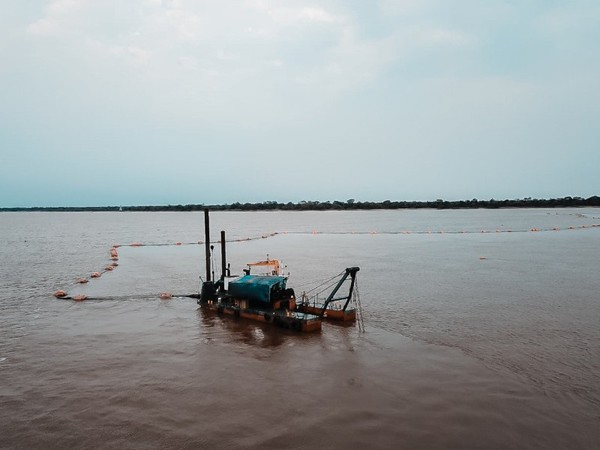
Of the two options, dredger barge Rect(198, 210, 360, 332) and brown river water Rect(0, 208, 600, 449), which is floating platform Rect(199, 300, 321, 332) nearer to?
dredger barge Rect(198, 210, 360, 332)

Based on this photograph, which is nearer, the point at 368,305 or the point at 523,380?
the point at 523,380

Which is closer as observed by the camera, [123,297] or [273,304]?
[273,304]

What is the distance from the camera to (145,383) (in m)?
17.1

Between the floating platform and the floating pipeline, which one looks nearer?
the floating platform

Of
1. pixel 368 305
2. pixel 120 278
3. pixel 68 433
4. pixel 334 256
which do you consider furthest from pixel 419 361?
pixel 334 256

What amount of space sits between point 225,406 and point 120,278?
34.7 m

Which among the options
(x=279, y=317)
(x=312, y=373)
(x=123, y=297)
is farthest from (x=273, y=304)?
(x=123, y=297)

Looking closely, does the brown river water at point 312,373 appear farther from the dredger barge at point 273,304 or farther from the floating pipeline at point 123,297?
the dredger barge at point 273,304

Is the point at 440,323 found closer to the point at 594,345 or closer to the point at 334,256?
the point at 594,345

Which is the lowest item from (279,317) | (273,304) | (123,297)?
(123,297)

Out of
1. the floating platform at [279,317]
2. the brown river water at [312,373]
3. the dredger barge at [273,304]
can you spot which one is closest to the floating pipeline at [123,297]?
the brown river water at [312,373]

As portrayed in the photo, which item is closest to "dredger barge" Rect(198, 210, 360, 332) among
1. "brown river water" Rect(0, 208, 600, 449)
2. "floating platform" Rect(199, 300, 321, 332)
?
"floating platform" Rect(199, 300, 321, 332)

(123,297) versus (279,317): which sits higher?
(279,317)

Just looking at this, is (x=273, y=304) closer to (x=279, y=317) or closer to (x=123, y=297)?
(x=279, y=317)
